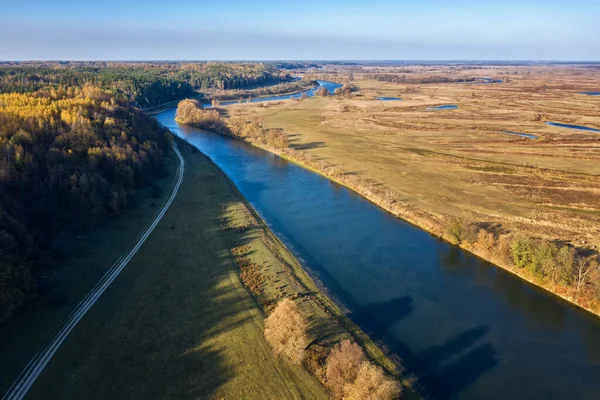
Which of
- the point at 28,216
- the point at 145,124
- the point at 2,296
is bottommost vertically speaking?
the point at 2,296

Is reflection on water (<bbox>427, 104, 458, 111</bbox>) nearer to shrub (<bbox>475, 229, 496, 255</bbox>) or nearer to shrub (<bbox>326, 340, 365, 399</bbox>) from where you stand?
shrub (<bbox>475, 229, 496, 255</bbox>)

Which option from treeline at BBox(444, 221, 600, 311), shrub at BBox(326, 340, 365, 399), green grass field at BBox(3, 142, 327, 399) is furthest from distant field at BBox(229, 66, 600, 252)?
green grass field at BBox(3, 142, 327, 399)

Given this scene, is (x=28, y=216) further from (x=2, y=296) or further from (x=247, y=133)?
(x=247, y=133)

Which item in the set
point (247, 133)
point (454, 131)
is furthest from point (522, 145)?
point (247, 133)

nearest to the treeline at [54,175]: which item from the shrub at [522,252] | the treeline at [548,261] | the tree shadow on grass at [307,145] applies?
the tree shadow on grass at [307,145]

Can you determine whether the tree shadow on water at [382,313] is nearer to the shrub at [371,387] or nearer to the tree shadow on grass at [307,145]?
the shrub at [371,387]

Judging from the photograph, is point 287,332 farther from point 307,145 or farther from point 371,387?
point 307,145

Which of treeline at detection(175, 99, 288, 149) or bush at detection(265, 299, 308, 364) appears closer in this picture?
bush at detection(265, 299, 308, 364)

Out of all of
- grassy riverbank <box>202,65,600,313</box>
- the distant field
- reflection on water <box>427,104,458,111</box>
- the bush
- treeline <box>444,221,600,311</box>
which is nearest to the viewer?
the bush
